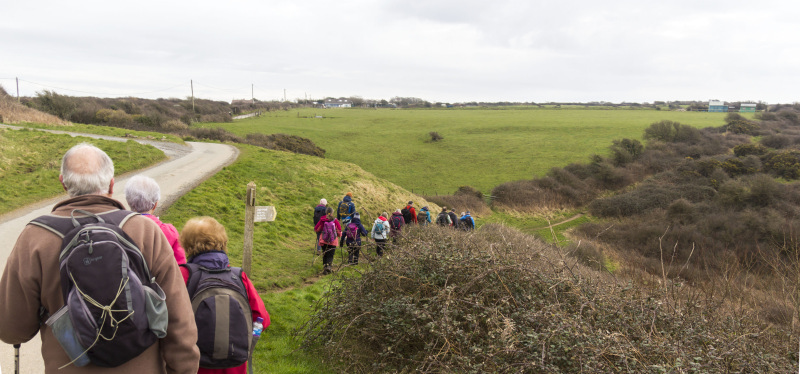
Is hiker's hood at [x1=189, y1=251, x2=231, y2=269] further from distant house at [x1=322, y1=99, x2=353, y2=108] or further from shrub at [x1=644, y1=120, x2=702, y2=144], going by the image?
distant house at [x1=322, y1=99, x2=353, y2=108]

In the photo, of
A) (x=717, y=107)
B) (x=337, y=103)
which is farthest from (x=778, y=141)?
(x=337, y=103)

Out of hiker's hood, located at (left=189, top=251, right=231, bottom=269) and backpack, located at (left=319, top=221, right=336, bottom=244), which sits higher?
hiker's hood, located at (left=189, top=251, right=231, bottom=269)

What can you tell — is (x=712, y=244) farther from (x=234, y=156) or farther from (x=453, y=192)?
(x=234, y=156)

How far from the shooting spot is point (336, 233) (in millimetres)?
10250

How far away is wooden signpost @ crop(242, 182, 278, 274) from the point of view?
6.62 m

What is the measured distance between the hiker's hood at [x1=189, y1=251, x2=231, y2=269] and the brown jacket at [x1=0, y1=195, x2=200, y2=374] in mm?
852

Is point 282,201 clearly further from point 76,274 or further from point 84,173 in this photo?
point 76,274

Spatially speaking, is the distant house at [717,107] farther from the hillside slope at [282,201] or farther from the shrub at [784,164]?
the hillside slope at [282,201]

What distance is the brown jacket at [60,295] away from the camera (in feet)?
6.84

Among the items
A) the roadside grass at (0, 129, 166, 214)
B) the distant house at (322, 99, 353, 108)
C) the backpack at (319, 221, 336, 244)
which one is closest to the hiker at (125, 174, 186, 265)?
the backpack at (319, 221, 336, 244)

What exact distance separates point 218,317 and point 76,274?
48.7 inches

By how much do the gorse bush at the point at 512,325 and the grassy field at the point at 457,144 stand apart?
3164 centimetres

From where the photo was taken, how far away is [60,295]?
2.15 metres

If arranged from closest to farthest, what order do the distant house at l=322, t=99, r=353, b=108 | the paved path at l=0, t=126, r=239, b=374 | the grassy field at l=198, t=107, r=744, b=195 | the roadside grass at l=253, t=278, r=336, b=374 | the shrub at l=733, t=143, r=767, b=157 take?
the paved path at l=0, t=126, r=239, b=374 → the roadside grass at l=253, t=278, r=336, b=374 → the shrub at l=733, t=143, r=767, b=157 → the grassy field at l=198, t=107, r=744, b=195 → the distant house at l=322, t=99, r=353, b=108
